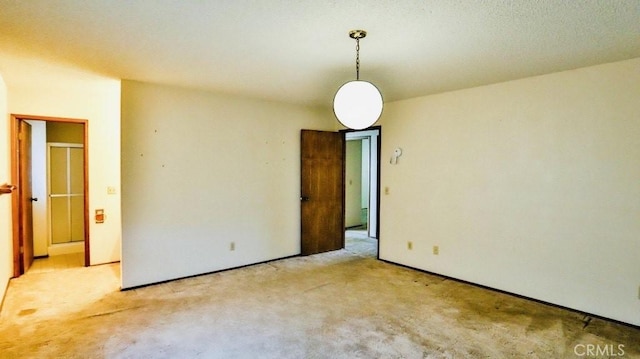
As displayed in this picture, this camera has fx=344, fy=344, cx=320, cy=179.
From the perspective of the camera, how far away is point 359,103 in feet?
8.24

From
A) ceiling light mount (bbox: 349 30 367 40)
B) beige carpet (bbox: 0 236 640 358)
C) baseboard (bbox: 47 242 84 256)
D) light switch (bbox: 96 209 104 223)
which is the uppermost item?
ceiling light mount (bbox: 349 30 367 40)

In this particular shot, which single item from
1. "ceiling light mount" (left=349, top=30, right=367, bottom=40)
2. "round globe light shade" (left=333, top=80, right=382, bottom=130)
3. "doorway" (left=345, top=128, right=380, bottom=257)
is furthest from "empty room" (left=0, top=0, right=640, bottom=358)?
"doorway" (left=345, top=128, right=380, bottom=257)

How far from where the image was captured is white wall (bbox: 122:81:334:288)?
154 inches

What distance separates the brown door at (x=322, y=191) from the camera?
5.28m

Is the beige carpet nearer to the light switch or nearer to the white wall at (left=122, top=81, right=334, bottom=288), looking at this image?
the white wall at (left=122, top=81, right=334, bottom=288)

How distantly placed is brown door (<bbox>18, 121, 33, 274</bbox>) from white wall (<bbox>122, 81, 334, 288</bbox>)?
1.62 m

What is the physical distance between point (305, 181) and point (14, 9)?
374 centimetres

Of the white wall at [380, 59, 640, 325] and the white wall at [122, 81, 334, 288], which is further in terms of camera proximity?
the white wall at [122, 81, 334, 288]

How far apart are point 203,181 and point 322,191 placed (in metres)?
1.89

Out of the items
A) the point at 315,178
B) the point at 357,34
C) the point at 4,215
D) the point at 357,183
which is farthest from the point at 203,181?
the point at 357,183

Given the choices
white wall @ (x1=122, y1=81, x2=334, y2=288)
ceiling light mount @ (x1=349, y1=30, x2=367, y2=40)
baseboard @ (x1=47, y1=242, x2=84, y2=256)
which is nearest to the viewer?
ceiling light mount @ (x1=349, y1=30, x2=367, y2=40)

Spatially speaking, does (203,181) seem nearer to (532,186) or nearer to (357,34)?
(357,34)

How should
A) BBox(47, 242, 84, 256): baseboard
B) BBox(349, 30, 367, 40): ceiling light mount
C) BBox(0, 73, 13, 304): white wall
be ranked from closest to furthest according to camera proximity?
BBox(349, 30, 367, 40): ceiling light mount
BBox(0, 73, 13, 304): white wall
BBox(47, 242, 84, 256): baseboard

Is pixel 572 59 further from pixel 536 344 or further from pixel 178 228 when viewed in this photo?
pixel 178 228
